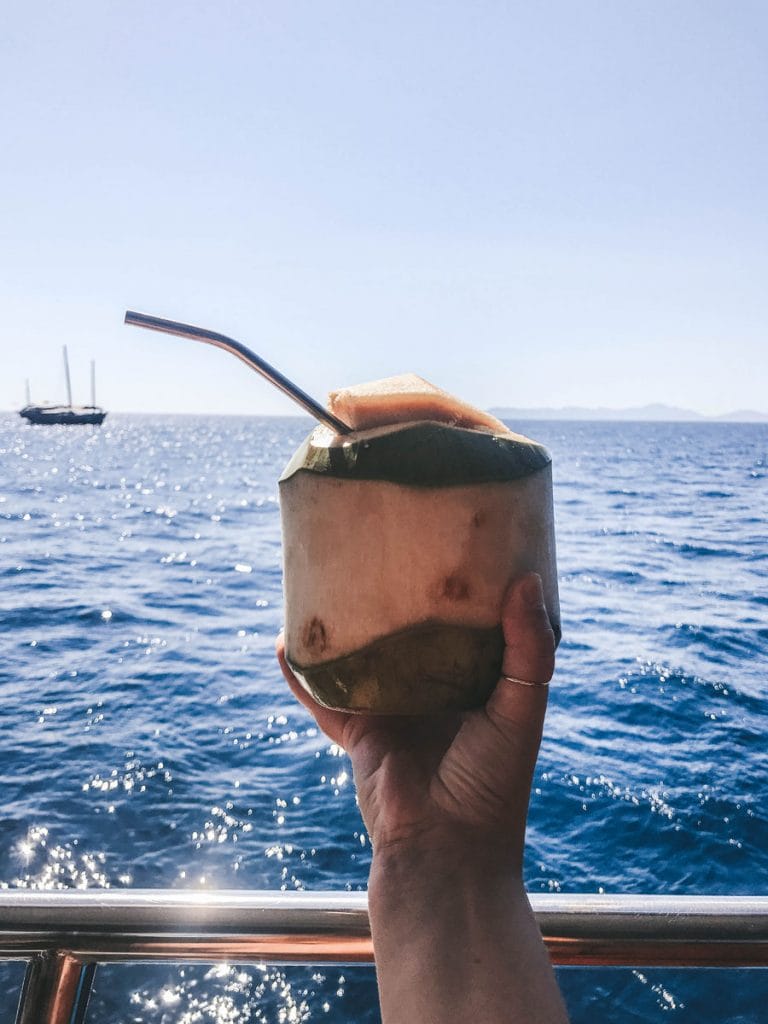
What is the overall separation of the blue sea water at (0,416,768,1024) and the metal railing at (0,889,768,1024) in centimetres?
523

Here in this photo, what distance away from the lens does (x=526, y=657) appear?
1123 millimetres

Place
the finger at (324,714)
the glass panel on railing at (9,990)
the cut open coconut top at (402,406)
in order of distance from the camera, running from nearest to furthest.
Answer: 1. the cut open coconut top at (402,406)
2. the finger at (324,714)
3. the glass panel on railing at (9,990)

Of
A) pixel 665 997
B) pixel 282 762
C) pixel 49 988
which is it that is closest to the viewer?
pixel 49 988

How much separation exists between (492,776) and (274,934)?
1.24 ft

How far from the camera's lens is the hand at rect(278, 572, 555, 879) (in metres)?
1.12

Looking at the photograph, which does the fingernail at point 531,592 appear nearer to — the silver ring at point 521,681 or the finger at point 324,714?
the silver ring at point 521,681

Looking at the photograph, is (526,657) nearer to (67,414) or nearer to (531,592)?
(531,592)

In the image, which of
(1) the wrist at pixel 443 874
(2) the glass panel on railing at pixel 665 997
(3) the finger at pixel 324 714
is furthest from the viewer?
(2) the glass panel on railing at pixel 665 997

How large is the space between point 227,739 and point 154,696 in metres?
1.94

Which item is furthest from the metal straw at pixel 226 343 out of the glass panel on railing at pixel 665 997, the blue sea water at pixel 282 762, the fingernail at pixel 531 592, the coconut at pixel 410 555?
the blue sea water at pixel 282 762

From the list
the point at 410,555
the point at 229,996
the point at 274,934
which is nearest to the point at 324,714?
the point at 274,934

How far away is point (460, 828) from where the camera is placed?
1168 mm

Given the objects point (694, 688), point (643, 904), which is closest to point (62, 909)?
point (643, 904)

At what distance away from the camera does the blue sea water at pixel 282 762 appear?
5.94m
